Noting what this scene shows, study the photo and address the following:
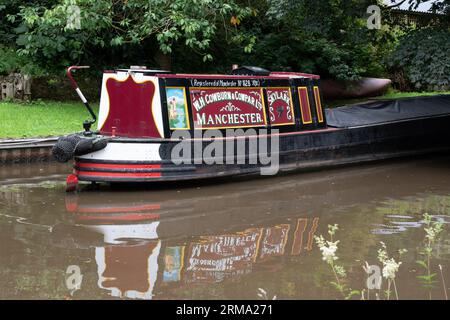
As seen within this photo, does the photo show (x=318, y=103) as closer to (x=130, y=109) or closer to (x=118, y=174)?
(x=130, y=109)

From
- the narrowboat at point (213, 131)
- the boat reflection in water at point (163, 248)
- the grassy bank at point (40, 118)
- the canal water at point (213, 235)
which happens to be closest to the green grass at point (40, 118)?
the grassy bank at point (40, 118)

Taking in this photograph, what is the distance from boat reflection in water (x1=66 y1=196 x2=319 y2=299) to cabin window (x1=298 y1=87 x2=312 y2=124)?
3539mm

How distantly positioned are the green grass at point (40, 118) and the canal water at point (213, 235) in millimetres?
1115

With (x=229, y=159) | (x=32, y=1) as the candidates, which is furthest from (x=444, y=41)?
(x=32, y=1)

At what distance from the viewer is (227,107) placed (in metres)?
11.3

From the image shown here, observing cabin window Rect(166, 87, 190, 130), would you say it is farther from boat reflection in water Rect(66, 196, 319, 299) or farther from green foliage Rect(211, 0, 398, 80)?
green foliage Rect(211, 0, 398, 80)

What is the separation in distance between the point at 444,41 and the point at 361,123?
2.06m

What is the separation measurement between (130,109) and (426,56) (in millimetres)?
5503

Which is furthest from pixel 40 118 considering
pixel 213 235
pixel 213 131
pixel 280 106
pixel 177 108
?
pixel 213 235

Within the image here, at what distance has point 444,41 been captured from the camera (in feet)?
41.5

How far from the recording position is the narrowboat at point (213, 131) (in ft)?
33.2

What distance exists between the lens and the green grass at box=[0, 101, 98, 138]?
13042mm

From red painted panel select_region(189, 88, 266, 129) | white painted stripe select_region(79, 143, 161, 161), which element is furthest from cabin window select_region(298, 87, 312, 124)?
white painted stripe select_region(79, 143, 161, 161)

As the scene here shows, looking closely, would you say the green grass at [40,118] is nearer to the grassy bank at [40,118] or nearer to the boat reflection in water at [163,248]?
the grassy bank at [40,118]
